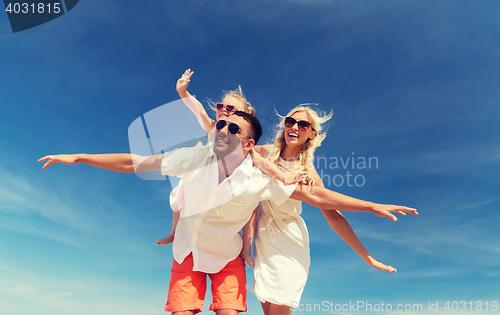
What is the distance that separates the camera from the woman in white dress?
4.73 meters

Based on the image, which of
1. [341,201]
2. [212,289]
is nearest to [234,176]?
[341,201]

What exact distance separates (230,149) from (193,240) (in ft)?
4.64

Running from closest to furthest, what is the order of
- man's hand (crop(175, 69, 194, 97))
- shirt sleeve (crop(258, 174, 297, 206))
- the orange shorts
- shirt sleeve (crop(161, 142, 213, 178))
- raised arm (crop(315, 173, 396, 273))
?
shirt sleeve (crop(161, 142, 213, 178)) → shirt sleeve (crop(258, 174, 297, 206)) → the orange shorts → raised arm (crop(315, 173, 396, 273)) → man's hand (crop(175, 69, 194, 97))

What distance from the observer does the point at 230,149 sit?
467 cm

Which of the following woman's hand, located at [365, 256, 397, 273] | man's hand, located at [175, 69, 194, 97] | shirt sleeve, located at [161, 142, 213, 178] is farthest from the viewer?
man's hand, located at [175, 69, 194, 97]

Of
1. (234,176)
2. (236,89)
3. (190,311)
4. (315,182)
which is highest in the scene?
(236,89)

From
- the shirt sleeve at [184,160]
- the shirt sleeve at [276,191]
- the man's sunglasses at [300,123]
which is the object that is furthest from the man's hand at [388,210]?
the shirt sleeve at [184,160]

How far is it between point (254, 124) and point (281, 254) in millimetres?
2094

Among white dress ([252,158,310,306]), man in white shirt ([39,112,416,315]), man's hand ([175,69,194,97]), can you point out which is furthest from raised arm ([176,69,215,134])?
white dress ([252,158,310,306])

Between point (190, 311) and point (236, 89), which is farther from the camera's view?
point (236, 89)

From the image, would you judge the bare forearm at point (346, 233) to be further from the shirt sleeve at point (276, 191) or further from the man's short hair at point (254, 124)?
the man's short hair at point (254, 124)

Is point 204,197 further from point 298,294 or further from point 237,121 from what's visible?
point 298,294

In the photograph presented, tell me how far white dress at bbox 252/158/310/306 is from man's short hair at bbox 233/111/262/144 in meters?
1.13

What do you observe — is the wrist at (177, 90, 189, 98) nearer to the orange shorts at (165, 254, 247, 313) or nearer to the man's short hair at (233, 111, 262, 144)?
the man's short hair at (233, 111, 262, 144)
